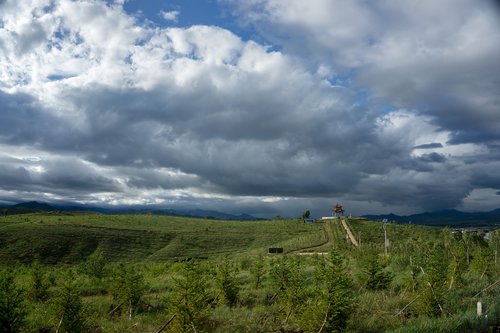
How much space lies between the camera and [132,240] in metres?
85.2

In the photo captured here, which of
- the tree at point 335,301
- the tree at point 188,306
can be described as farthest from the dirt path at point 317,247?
the tree at point 188,306

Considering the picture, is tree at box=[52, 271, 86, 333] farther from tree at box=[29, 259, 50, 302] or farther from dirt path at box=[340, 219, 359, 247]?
dirt path at box=[340, 219, 359, 247]

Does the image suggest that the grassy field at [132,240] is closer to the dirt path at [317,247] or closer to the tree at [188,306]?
the dirt path at [317,247]

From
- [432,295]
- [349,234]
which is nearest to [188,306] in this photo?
[432,295]

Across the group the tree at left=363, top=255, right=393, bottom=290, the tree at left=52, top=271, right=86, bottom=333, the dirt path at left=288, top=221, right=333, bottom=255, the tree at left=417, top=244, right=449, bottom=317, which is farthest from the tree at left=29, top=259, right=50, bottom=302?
the dirt path at left=288, top=221, right=333, bottom=255

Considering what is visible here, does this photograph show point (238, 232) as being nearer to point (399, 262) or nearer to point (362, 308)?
point (399, 262)

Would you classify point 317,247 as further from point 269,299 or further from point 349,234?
point 269,299

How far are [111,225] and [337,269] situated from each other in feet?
310

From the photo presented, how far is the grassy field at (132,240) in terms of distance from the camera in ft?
235

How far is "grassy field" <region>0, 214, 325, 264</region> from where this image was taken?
71.5m

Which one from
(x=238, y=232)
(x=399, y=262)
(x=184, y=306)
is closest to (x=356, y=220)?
(x=238, y=232)

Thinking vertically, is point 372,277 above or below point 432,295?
below

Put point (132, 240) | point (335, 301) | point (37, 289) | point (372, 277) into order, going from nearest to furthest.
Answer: point (335, 301), point (37, 289), point (372, 277), point (132, 240)

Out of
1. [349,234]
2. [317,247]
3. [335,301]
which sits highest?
[335,301]
